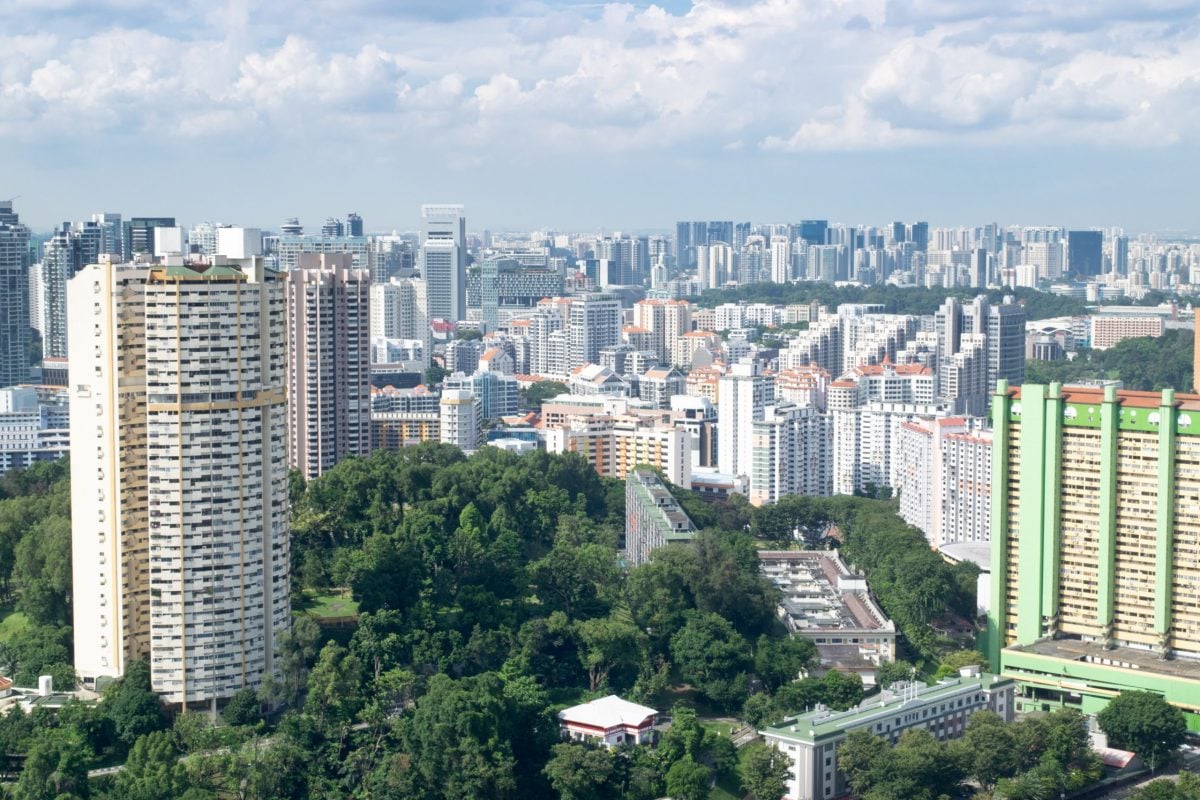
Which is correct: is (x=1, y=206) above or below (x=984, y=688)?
above

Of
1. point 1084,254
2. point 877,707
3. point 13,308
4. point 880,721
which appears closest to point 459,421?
point 13,308

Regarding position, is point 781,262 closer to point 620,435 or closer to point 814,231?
point 814,231

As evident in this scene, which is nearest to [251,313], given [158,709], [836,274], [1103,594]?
[158,709]

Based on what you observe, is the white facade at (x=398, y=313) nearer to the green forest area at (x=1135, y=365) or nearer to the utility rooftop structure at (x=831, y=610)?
the green forest area at (x=1135, y=365)

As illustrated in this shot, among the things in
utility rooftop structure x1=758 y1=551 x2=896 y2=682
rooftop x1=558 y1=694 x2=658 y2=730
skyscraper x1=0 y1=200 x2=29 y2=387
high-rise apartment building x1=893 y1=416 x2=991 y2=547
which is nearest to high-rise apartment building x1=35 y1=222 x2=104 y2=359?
skyscraper x1=0 y1=200 x2=29 y2=387

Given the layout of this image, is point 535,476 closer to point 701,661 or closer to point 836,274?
point 701,661

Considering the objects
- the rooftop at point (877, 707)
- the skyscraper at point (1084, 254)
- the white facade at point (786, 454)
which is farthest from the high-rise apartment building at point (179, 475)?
the skyscraper at point (1084, 254)
